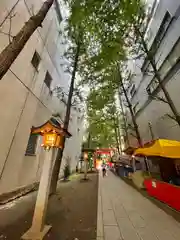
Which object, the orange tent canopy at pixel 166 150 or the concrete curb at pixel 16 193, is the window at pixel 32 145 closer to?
the concrete curb at pixel 16 193

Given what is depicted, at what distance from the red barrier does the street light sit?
4599 millimetres

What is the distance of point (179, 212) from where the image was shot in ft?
16.5

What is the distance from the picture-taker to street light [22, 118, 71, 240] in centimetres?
333

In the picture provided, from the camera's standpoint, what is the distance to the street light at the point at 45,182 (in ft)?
10.9

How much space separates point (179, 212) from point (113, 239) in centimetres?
320

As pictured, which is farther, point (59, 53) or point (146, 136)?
point (146, 136)

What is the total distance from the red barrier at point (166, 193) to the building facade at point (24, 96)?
6.62 meters

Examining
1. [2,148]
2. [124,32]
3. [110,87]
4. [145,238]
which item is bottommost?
[145,238]

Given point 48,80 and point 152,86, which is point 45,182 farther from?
point 152,86

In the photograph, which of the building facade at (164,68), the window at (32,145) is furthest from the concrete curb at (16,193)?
the building facade at (164,68)

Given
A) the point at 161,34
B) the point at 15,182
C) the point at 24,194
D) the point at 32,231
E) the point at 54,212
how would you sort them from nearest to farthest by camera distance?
1. the point at 32,231
2. the point at 54,212
3. the point at 15,182
4. the point at 24,194
5. the point at 161,34

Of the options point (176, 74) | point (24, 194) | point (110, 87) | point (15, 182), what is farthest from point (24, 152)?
point (110, 87)

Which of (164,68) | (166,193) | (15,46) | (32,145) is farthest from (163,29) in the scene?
(32,145)

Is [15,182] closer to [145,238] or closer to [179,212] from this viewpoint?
[145,238]
